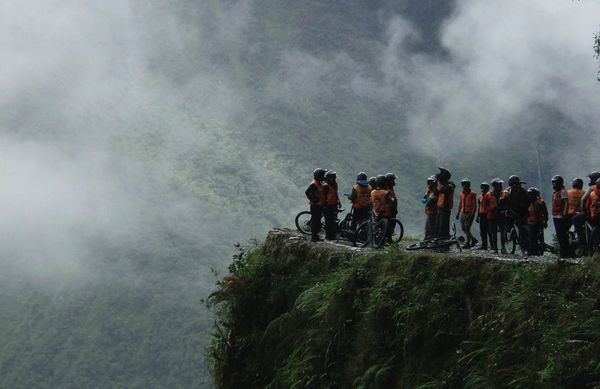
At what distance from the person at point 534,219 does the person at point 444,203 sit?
6.64 feet

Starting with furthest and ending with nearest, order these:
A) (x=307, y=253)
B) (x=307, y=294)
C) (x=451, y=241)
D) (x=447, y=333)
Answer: (x=451, y=241) < (x=307, y=253) < (x=307, y=294) < (x=447, y=333)

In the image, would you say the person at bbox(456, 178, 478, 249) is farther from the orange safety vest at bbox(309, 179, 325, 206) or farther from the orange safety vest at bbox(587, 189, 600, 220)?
the orange safety vest at bbox(587, 189, 600, 220)

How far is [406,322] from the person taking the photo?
1220 centimetres

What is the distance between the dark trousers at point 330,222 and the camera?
21.7 meters

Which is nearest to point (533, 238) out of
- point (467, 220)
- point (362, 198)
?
point (467, 220)

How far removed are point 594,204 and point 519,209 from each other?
12.7 ft

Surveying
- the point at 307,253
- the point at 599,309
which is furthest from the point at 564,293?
the point at 307,253

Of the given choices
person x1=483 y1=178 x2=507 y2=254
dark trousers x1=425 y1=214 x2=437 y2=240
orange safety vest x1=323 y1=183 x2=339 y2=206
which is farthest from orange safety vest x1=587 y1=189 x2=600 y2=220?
orange safety vest x1=323 y1=183 x2=339 y2=206

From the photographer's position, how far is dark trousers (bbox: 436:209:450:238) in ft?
64.2

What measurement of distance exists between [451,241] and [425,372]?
718 cm

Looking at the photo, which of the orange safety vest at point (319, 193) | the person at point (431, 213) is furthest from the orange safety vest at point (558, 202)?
the orange safety vest at point (319, 193)

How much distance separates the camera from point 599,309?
9820mm

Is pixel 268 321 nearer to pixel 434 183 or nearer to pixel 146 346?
pixel 434 183

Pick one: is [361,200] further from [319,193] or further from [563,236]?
[563,236]
